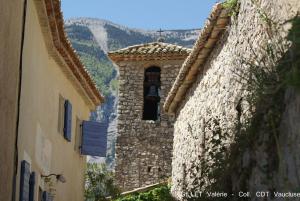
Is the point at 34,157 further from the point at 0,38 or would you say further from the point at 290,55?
the point at 290,55

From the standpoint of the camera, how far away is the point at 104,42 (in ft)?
470

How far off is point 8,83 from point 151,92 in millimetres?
17988

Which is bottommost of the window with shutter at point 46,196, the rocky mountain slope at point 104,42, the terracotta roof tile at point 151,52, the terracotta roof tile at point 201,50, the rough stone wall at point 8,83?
the window with shutter at point 46,196

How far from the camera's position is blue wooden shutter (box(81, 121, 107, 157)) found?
1694 centimetres

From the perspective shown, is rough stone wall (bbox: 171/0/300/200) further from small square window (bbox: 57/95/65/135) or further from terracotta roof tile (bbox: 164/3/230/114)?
small square window (bbox: 57/95/65/135)

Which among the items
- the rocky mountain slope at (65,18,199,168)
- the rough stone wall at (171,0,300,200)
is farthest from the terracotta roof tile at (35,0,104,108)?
the rocky mountain slope at (65,18,199,168)

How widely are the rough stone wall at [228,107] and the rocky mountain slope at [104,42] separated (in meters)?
106

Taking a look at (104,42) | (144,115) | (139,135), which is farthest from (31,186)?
(104,42)

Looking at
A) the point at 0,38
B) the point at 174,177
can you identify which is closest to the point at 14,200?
the point at 0,38

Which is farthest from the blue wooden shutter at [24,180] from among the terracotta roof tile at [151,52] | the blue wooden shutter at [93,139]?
the terracotta roof tile at [151,52]

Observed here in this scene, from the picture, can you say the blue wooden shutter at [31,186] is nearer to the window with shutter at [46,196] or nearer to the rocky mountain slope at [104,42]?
the window with shutter at [46,196]

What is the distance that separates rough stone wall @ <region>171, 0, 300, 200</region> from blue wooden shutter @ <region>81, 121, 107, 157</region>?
6.36 ft

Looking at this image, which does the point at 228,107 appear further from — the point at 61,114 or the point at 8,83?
the point at 61,114

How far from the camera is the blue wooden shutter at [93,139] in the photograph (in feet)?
55.6
